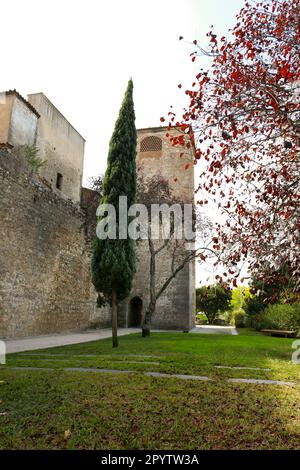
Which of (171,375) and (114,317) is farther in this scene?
(114,317)

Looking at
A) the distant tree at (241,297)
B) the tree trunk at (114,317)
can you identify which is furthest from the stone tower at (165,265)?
the tree trunk at (114,317)

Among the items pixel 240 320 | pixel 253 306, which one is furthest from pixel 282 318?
pixel 240 320

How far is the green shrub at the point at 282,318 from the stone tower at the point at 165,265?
4536mm

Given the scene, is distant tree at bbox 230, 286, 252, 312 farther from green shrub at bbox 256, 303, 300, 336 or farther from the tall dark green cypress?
the tall dark green cypress

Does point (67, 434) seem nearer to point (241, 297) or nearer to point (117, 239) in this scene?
point (241, 297)

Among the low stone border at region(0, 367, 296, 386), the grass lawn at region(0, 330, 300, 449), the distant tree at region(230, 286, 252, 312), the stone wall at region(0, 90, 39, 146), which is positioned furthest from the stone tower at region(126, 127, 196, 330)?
the grass lawn at region(0, 330, 300, 449)

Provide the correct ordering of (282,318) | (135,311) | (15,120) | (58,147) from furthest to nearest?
(135,311) < (58,147) < (282,318) < (15,120)

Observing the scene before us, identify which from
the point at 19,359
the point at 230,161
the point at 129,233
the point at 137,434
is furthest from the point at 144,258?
the point at 137,434

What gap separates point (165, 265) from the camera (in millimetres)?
20453

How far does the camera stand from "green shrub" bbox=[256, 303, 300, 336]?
13.3 m

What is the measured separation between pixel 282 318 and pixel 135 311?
363 inches

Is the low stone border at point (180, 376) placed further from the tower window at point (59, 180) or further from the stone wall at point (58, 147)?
the tower window at point (59, 180)

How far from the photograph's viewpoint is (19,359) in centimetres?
620

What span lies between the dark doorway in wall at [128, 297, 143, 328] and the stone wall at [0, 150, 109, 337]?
18.4ft
